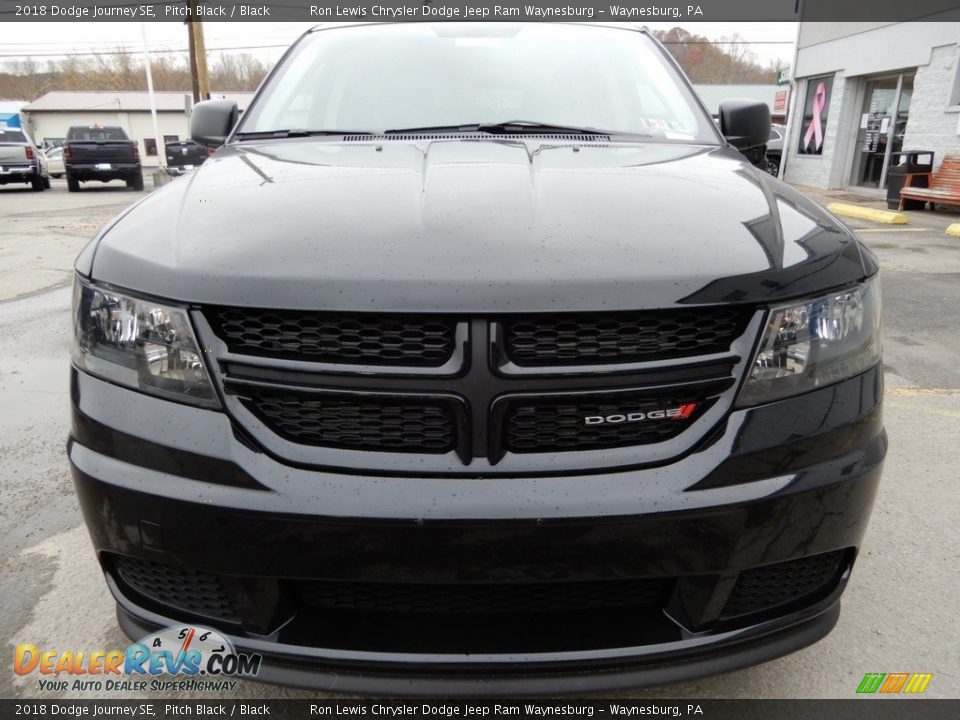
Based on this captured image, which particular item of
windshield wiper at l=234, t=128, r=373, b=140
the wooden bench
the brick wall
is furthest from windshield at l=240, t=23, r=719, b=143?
the brick wall

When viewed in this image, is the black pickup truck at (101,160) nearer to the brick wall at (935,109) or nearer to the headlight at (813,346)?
the brick wall at (935,109)

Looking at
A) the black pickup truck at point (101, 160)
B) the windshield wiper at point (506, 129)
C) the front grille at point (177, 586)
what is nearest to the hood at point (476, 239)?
the windshield wiper at point (506, 129)

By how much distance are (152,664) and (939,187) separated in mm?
14362

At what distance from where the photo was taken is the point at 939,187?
12.4 m

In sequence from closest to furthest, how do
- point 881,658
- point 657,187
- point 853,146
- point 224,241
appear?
point 224,241 → point 657,187 → point 881,658 → point 853,146

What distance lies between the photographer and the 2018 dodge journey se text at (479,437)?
4.34 feet

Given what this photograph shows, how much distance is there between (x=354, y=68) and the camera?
8.85ft

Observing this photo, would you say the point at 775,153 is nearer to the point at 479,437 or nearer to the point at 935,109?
the point at 935,109

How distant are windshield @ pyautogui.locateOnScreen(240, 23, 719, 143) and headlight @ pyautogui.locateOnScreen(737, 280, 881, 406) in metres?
1.07

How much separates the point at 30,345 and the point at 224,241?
402 centimetres

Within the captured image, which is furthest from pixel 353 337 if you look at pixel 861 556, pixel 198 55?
pixel 198 55

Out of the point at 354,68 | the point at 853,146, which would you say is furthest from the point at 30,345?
the point at 853,146

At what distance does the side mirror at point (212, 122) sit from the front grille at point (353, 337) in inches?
65.8

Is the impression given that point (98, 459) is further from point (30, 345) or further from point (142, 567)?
point (30, 345)
